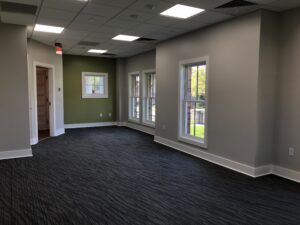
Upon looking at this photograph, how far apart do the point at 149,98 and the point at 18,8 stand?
4.84 m

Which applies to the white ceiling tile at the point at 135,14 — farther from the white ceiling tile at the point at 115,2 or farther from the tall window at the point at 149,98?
the tall window at the point at 149,98

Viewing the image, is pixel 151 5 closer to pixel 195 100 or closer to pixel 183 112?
pixel 195 100

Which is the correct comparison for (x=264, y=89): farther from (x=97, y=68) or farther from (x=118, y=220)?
(x=97, y=68)

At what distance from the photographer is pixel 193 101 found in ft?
18.1

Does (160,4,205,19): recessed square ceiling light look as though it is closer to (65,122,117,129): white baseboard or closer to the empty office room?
the empty office room

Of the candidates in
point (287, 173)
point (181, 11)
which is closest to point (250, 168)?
point (287, 173)

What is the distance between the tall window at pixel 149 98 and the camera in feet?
26.2

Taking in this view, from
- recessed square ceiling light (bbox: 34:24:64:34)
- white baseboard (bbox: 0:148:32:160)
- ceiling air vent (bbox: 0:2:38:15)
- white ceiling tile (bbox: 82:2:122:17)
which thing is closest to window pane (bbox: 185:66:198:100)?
white ceiling tile (bbox: 82:2:122:17)

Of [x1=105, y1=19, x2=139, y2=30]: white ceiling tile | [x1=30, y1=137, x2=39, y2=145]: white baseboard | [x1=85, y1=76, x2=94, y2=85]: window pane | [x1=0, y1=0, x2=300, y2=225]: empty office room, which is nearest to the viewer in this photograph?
[x1=0, y1=0, x2=300, y2=225]: empty office room

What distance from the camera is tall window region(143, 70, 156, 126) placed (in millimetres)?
7996

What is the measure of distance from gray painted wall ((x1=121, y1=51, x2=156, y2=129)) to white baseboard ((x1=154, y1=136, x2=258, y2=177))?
275cm

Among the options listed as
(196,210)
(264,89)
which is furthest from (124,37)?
(196,210)

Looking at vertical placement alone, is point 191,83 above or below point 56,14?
below

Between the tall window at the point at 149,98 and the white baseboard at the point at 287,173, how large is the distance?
4367mm
